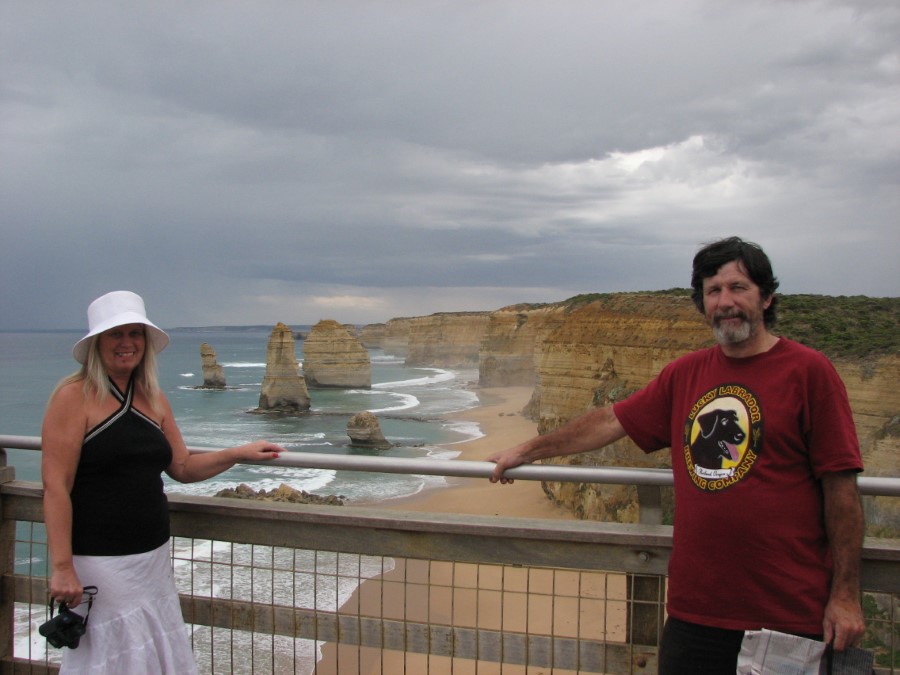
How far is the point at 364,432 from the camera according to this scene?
3547 centimetres

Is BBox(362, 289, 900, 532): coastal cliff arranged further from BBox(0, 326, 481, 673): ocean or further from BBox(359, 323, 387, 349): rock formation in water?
BBox(359, 323, 387, 349): rock formation in water

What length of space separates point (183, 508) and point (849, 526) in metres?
2.48

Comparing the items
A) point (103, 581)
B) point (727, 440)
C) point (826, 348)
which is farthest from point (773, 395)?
point (826, 348)

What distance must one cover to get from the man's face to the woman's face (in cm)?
205

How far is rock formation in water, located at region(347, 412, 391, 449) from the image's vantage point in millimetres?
35156

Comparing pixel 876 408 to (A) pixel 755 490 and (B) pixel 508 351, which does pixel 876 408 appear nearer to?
(A) pixel 755 490

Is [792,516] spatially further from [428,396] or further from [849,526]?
[428,396]

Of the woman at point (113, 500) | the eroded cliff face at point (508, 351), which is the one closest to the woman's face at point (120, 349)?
the woman at point (113, 500)

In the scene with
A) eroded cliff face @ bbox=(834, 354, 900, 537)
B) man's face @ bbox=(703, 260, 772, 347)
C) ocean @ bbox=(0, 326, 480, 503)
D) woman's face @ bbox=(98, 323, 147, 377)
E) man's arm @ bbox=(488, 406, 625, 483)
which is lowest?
ocean @ bbox=(0, 326, 480, 503)

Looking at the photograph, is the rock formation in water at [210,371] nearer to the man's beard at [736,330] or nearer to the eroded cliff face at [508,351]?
the eroded cliff face at [508,351]

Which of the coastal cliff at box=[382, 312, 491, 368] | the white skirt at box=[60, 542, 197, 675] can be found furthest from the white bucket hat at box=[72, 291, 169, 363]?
the coastal cliff at box=[382, 312, 491, 368]

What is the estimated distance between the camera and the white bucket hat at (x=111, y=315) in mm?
2613

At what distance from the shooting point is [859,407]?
16156 mm

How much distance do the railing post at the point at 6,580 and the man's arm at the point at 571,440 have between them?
238 centimetres
